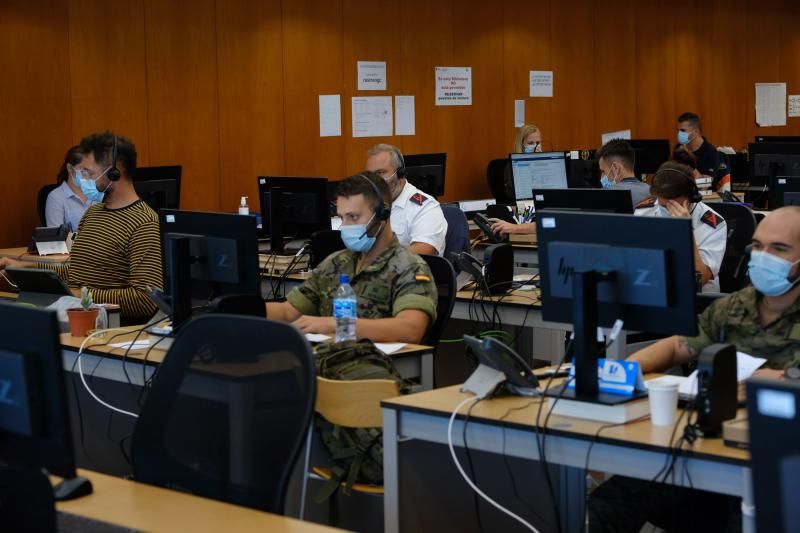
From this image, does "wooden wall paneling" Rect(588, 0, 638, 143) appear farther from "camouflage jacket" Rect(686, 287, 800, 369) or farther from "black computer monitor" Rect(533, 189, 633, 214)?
"camouflage jacket" Rect(686, 287, 800, 369)

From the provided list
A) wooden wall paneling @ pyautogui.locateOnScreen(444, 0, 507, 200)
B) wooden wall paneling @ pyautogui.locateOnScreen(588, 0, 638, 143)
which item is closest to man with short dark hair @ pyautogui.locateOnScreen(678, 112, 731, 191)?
wooden wall paneling @ pyautogui.locateOnScreen(588, 0, 638, 143)

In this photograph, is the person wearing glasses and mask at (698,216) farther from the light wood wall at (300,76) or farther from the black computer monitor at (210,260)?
the light wood wall at (300,76)

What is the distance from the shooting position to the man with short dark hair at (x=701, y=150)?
11.7m

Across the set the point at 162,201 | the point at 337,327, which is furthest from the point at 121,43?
the point at 337,327

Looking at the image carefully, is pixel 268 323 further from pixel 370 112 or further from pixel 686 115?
pixel 686 115

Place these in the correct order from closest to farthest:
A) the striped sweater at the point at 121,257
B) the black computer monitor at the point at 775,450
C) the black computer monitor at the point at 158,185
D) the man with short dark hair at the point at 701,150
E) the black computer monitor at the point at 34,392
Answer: the black computer monitor at the point at 775,450 < the black computer monitor at the point at 34,392 < the striped sweater at the point at 121,257 < the black computer monitor at the point at 158,185 < the man with short dark hair at the point at 701,150

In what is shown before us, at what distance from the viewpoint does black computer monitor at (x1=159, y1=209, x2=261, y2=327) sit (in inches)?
161

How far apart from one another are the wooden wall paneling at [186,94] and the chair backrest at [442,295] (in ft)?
14.1

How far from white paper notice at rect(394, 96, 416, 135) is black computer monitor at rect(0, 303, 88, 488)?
27.2ft

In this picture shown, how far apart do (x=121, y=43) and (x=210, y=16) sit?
81cm

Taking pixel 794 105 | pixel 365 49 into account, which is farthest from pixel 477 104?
pixel 794 105

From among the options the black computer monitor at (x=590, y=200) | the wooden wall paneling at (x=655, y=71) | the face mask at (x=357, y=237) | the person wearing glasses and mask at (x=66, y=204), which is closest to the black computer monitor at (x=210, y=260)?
the face mask at (x=357, y=237)

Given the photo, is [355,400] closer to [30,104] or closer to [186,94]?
[30,104]

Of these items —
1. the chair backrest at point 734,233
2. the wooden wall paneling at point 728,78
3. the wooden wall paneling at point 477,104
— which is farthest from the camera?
the wooden wall paneling at point 728,78
